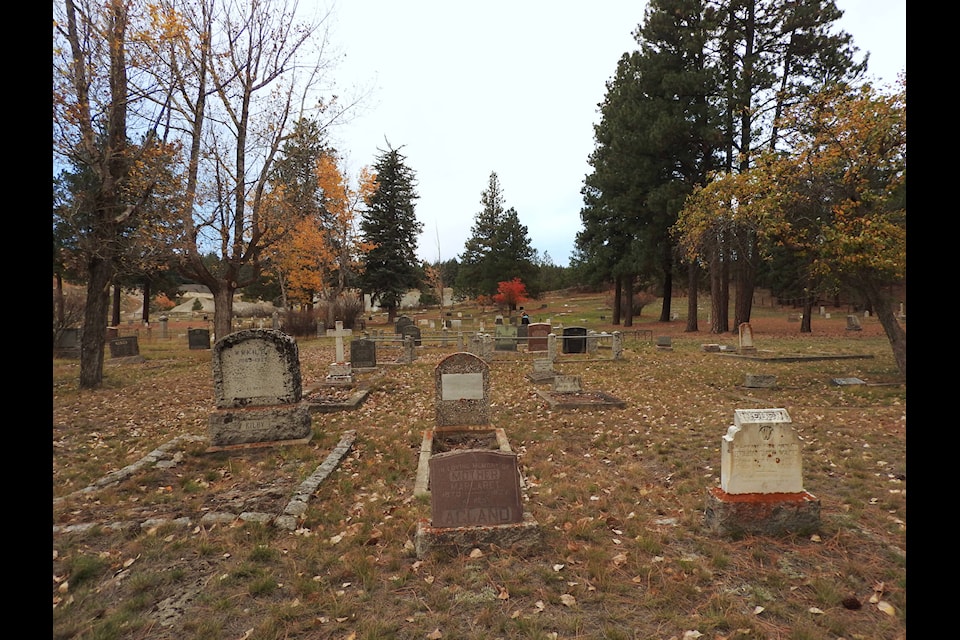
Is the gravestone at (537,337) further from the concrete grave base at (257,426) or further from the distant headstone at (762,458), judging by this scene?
the distant headstone at (762,458)

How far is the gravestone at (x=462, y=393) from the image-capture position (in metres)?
7.53

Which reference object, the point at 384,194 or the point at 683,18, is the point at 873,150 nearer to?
the point at 683,18

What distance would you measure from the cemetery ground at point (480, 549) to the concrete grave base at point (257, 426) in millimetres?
245

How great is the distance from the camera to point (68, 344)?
17.7 metres

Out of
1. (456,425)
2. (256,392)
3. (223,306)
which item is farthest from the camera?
(223,306)

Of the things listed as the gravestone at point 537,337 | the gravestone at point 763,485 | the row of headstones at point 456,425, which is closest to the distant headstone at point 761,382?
the row of headstones at point 456,425

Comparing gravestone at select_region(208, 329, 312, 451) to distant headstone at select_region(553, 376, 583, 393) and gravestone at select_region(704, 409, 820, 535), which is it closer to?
distant headstone at select_region(553, 376, 583, 393)

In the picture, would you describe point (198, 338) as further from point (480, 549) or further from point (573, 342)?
point (480, 549)

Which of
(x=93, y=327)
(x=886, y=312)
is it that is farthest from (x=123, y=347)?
(x=886, y=312)

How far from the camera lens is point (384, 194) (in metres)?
40.6

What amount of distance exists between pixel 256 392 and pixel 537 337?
12.6 metres

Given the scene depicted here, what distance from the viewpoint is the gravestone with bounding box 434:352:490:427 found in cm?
753
